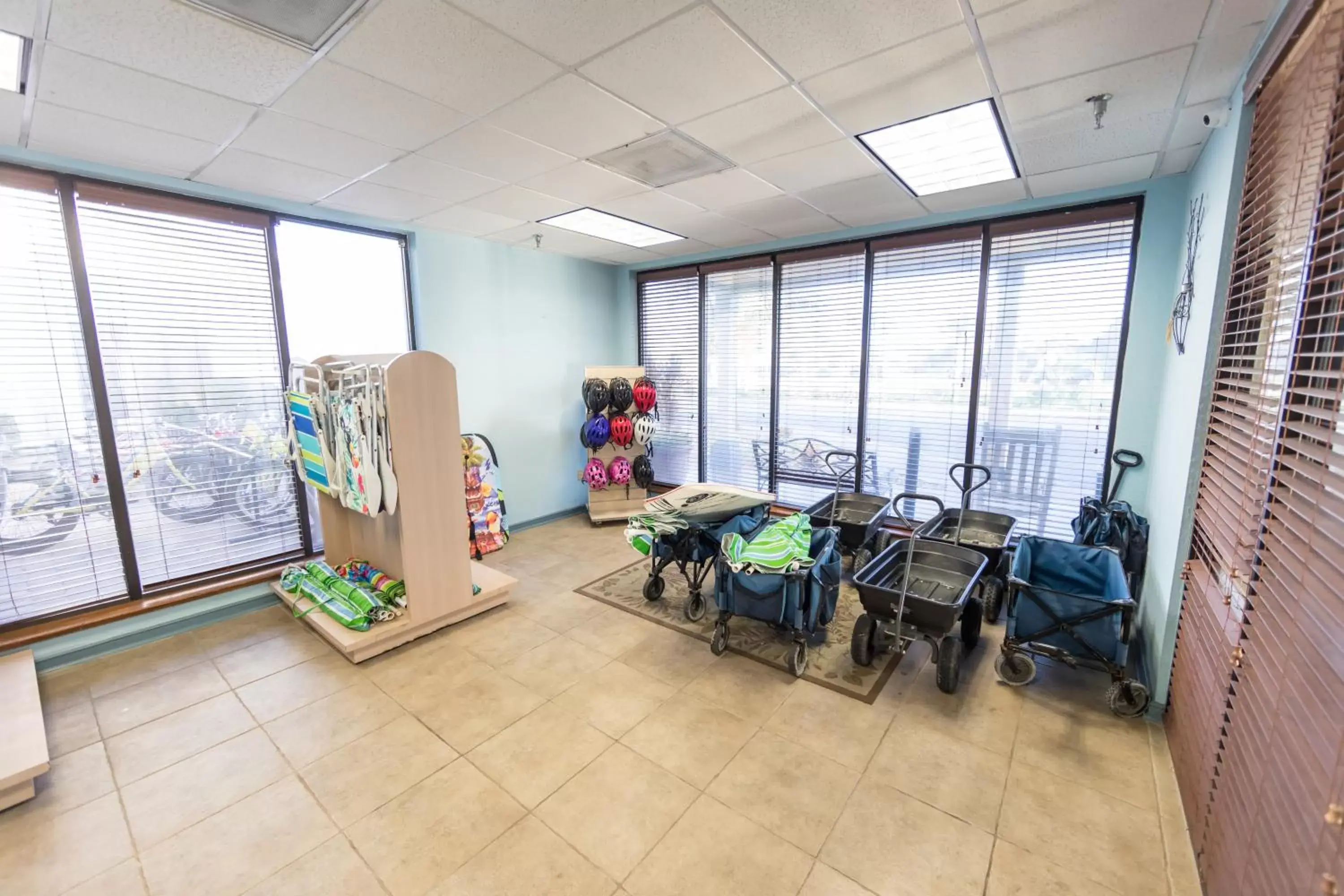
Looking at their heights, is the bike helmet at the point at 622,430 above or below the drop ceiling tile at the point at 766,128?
below

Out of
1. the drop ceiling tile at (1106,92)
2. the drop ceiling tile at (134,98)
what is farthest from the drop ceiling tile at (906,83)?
the drop ceiling tile at (134,98)

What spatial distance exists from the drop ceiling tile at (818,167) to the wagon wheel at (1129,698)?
3.02 meters

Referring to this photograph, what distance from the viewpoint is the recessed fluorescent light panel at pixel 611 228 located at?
4184 millimetres

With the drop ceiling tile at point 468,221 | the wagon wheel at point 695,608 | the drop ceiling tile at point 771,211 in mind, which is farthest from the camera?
the drop ceiling tile at point 468,221

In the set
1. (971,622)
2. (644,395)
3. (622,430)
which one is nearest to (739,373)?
(644,395)

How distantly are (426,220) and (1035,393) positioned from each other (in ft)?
16.6

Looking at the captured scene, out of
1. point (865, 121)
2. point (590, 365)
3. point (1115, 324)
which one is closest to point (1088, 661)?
point (1115, 324)

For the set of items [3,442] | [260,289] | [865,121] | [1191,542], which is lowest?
[1191,542]

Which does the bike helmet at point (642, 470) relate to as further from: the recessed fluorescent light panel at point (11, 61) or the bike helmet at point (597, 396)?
the recessed fluorescent light panel at point (11, 61)

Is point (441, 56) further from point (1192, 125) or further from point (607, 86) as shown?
point (1192, 125)

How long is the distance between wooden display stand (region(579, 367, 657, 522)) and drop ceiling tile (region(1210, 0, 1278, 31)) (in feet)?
15.4

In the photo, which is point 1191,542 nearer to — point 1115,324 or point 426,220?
point 1115,324

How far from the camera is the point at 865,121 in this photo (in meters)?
2.54

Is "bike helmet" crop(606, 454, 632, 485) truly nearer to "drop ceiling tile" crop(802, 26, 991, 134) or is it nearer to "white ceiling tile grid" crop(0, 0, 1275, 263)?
"white ceiling tile grid" crop(0, 0, 1275, 263)
